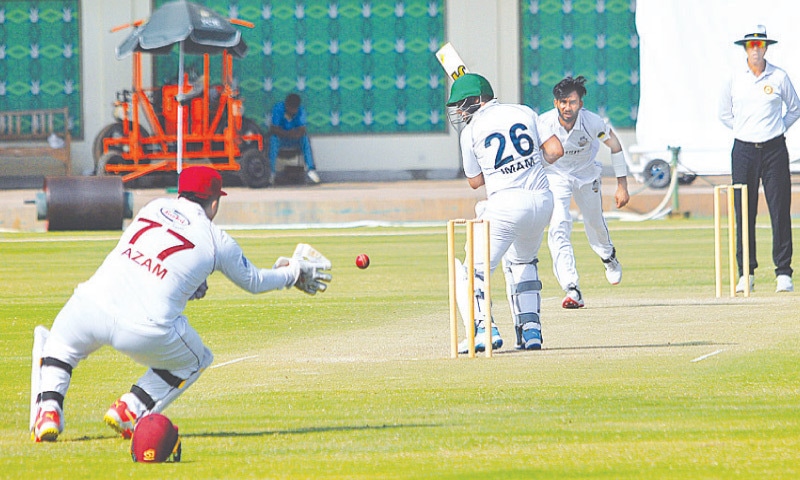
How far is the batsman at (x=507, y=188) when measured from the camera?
9.31m

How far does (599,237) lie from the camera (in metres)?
12.6

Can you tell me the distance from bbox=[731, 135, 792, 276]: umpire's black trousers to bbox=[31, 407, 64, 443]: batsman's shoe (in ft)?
23.5

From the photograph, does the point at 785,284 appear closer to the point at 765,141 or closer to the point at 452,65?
the point at 765,141

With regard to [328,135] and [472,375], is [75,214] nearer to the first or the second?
[328,135]

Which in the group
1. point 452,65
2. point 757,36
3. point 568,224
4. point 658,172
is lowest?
point 568,224

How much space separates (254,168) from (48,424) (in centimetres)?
1924

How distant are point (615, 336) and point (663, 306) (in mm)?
1937

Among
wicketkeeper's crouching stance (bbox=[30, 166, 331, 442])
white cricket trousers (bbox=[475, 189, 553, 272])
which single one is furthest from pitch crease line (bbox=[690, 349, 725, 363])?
wicketkeeper's crouching stance (bbox=[30, 166, 331, 442])

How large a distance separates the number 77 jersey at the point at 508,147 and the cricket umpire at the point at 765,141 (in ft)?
11.4

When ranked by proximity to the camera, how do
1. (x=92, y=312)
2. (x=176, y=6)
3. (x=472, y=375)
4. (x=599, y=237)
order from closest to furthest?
(x=92, y=312), (x=472, y=375), (x=599, y=237), (x=176, y=6)

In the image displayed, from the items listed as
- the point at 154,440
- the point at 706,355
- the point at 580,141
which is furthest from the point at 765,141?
the point at 154,440

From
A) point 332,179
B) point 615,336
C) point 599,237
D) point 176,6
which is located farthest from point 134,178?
point 615,336

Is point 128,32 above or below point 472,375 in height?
above

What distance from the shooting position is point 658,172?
24.7m
